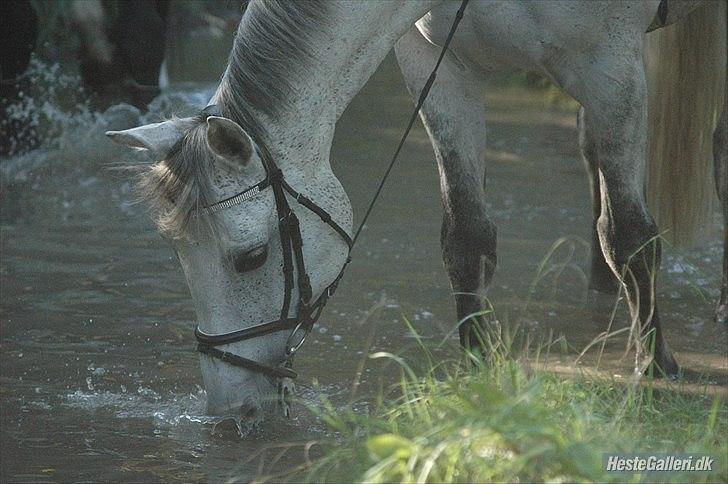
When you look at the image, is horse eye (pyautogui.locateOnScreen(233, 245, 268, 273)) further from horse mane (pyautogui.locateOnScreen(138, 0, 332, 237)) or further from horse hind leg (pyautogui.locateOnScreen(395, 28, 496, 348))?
horse hind leg (pyautogui.locateOnScreen(395, 28, 496, 348))

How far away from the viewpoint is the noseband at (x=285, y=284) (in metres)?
3.48

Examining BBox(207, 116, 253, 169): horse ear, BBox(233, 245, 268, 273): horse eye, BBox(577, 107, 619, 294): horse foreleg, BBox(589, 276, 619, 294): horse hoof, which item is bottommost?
BBox(589, 276, 619, 294): horse hoof

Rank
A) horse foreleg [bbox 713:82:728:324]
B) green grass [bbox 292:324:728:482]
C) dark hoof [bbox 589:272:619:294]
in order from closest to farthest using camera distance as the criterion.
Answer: green grass [bbox 292:324:728:482] < horse foreleg [bbox 713:82:728:324] < dark hoof [bbox 589:272:619:294]

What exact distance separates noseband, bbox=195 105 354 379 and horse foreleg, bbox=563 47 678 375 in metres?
1.11

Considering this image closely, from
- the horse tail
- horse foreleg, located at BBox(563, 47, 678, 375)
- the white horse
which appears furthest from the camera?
the horse tail

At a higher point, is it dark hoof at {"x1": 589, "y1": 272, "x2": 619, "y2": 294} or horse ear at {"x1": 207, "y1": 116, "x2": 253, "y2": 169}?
horse ear at {"x1": 207, "y1": 116, "x2": 253, "y2": 169}

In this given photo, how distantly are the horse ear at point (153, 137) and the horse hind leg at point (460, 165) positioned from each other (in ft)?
4.23

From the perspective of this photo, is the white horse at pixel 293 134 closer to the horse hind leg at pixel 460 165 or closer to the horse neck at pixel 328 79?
the horse neck at pixel 328 79

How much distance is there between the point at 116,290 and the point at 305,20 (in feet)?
8.72

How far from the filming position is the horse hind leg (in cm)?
439

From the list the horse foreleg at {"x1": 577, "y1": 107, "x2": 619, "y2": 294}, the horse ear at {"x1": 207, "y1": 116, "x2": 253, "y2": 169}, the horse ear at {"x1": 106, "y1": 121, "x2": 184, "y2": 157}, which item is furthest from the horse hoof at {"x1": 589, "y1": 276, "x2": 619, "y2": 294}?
the horse ear at {"x1": 106, "y1": 121, "x2": 184, "y2": 157}

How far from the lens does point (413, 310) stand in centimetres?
548

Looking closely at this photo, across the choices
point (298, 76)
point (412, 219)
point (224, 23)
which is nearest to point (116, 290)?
point (412, 219)

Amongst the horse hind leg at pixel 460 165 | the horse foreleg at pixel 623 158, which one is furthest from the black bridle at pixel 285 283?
the horse foreleg at pixel 623 158
